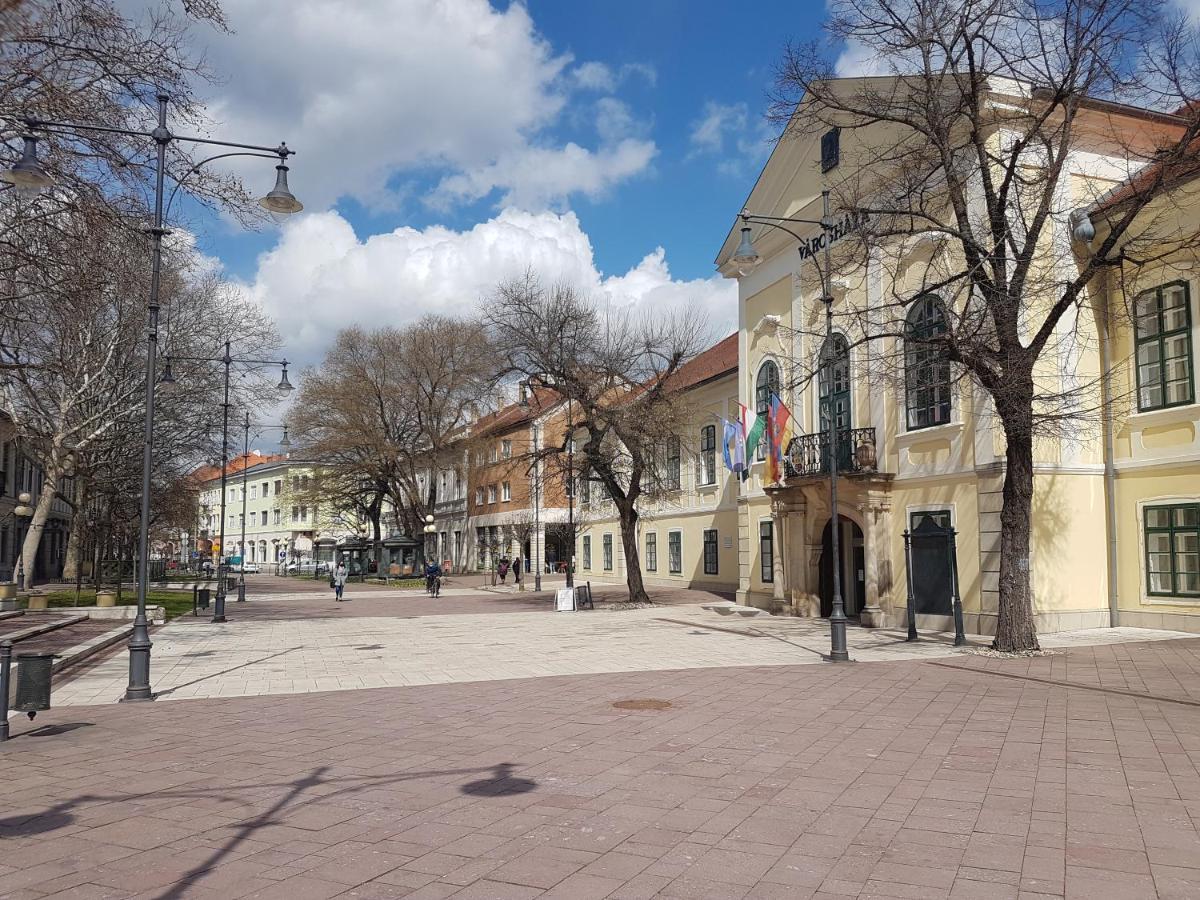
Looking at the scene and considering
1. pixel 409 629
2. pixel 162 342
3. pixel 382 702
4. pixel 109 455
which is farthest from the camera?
pixel 109 455

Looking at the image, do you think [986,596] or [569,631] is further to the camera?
[569,631]

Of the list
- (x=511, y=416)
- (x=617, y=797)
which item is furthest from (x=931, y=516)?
(x=511, y=416)

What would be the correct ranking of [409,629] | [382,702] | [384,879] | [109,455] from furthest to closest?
[109,455], [409,629], [382,702], [384,879]

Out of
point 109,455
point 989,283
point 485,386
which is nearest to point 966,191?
point 989,283

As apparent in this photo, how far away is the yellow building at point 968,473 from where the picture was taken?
17844mm

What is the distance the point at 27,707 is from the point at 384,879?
669 centimetres

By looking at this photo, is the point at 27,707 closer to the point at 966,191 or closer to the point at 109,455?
the point at 966,191

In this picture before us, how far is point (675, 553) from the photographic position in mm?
40438

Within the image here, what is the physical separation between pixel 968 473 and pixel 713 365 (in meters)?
21.2

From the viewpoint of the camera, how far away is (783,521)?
25141 mm

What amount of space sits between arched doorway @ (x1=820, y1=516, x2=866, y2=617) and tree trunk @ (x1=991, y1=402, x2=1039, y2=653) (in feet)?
28.7

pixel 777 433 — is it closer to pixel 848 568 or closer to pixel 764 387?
pixel 764 387

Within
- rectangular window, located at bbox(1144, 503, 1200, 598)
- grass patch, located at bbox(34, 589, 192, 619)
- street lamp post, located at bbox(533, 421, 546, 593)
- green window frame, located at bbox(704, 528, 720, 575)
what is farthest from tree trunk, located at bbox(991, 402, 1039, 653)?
grass patch, located at bbox(34, 589, 192, 619)

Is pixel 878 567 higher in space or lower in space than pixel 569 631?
higher
